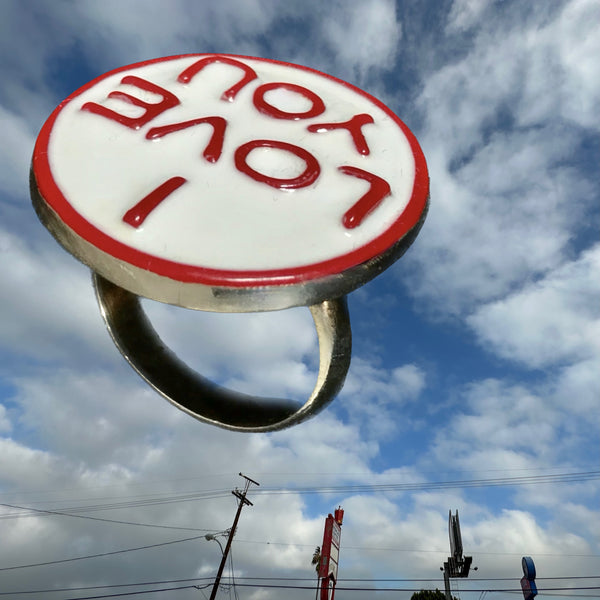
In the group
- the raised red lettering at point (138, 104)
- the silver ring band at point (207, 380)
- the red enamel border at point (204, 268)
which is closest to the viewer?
the red enamel border at point (204, 268)

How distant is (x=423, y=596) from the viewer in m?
24.5

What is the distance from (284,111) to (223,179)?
110 centimetres

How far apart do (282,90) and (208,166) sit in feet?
4.61

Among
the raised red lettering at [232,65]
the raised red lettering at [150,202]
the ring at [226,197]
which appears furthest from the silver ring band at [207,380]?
the raised red lettering at [232,65]

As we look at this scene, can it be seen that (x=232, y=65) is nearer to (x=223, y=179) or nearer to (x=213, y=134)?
(x=213, y=134)

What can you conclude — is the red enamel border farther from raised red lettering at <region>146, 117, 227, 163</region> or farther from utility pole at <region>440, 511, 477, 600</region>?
utility pole at <region>440, 511, 477, 600</region>

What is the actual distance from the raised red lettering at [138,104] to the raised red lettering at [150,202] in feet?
2.45

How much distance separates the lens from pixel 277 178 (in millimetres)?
3012

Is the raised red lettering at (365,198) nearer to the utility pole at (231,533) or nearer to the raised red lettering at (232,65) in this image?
the raised red lettering at (232,65)

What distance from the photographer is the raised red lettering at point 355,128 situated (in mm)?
3455

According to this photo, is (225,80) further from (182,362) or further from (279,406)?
(279,406)

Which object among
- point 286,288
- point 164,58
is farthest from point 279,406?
point 164,58

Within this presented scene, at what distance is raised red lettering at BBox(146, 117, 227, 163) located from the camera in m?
3.08

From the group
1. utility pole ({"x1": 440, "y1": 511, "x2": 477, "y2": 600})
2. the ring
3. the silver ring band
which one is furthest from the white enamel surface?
utility pole ({"x1": 440, "y1": 511, "x2": 477, "y2": 600})
